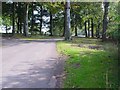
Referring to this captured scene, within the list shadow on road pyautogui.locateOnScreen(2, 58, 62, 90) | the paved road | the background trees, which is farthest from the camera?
the background trees

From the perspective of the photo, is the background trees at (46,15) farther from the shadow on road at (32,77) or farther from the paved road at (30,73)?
the shadow on road at (32,77)

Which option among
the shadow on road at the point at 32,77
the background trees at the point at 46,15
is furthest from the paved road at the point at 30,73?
the background trees at the point at 46,15

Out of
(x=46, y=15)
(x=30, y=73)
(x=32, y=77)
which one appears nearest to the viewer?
(x=32, y=77)

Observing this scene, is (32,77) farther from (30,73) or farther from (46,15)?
(46,15)

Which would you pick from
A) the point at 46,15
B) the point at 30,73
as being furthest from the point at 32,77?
the point at 46,15

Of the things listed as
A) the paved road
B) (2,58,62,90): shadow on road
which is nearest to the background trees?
the paved road

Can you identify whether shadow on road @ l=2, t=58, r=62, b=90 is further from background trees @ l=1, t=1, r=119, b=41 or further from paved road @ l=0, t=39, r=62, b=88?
background trees @ l=1, t=1, r=119, b=41

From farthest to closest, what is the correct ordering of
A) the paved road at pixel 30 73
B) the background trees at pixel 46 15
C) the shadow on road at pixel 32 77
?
the background trees at pixel 46 15
the paved road at pixel 30 73
the shadow on road at pixel 32 77

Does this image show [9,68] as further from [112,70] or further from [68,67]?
[112,70]

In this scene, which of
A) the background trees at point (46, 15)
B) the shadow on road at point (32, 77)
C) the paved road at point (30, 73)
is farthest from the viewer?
the background trees at point (46, 15)

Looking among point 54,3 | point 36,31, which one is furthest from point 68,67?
point 36,31

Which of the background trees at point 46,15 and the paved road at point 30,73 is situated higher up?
the background trees at point 46,15

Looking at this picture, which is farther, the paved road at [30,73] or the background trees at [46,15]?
the background trees at [46,15]

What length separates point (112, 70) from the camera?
1174 cm
